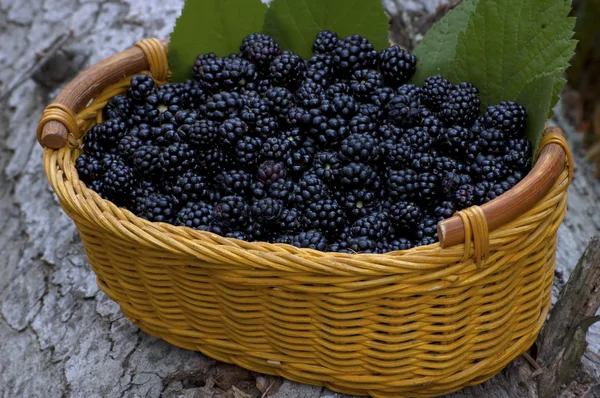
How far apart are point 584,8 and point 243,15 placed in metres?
2.51

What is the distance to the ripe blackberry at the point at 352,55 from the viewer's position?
161 cm

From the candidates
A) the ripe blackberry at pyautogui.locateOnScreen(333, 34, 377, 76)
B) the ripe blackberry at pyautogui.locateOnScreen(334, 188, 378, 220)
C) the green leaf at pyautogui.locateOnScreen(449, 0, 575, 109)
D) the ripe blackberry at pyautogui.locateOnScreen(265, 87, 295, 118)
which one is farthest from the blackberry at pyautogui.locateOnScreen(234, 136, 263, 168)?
the green leaf at pyautogui.locateOnScreen(449, 0, 575, 109)

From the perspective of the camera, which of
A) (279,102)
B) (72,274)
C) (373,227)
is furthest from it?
(72,274)

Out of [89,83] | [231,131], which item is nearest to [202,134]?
[231,131]

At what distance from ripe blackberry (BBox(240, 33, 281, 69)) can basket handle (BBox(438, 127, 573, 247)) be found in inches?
26.3

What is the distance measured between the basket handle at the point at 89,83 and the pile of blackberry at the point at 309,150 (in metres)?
0.07

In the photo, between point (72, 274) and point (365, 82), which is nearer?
point (365, 82)

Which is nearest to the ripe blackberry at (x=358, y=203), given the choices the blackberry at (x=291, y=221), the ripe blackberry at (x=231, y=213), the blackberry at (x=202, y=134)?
the blackberry at (x=291, y=221)

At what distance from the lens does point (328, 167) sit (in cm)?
143

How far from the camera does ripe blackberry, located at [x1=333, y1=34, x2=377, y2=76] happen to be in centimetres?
161

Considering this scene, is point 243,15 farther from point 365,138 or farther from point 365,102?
point 365,138

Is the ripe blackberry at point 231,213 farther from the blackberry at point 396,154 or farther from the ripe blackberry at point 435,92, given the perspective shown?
the ripe blackberry at point 435,92

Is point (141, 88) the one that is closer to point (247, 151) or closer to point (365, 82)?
point (247, 151)

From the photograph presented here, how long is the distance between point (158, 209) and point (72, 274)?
23.8 inches
